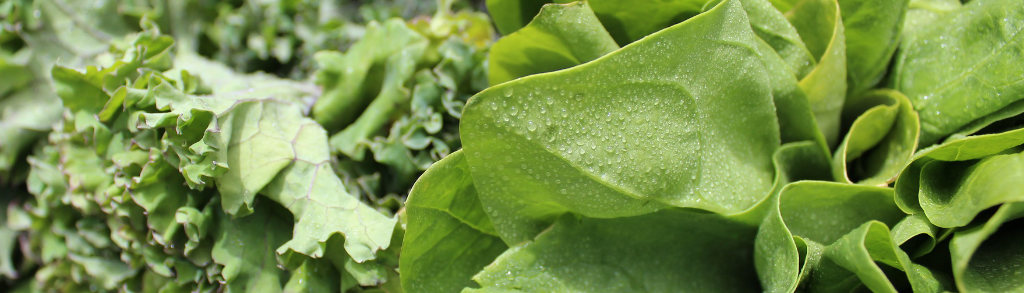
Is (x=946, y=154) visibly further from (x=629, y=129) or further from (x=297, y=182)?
(x=297, y=182)

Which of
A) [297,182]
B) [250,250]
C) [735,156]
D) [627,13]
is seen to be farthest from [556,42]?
[250,250]

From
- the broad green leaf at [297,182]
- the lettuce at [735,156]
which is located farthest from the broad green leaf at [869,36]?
the broad green leaf at [297,182]

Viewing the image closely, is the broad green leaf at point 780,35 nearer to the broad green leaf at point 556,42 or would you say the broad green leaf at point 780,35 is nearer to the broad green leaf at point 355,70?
the broad green leaf at point 556,42

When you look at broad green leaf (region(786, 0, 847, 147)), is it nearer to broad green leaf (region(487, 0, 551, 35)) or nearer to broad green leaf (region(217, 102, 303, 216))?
broad green leaf (region(487, 0, 551, 35))

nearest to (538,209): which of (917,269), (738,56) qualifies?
(738,56)

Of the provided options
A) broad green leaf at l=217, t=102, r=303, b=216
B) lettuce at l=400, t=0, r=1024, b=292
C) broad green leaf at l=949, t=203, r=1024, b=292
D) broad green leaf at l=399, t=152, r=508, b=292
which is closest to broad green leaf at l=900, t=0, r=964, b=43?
lettuce at l=400, t=0, r=1024, b=292

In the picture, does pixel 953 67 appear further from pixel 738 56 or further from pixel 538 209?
pixel 538 209
